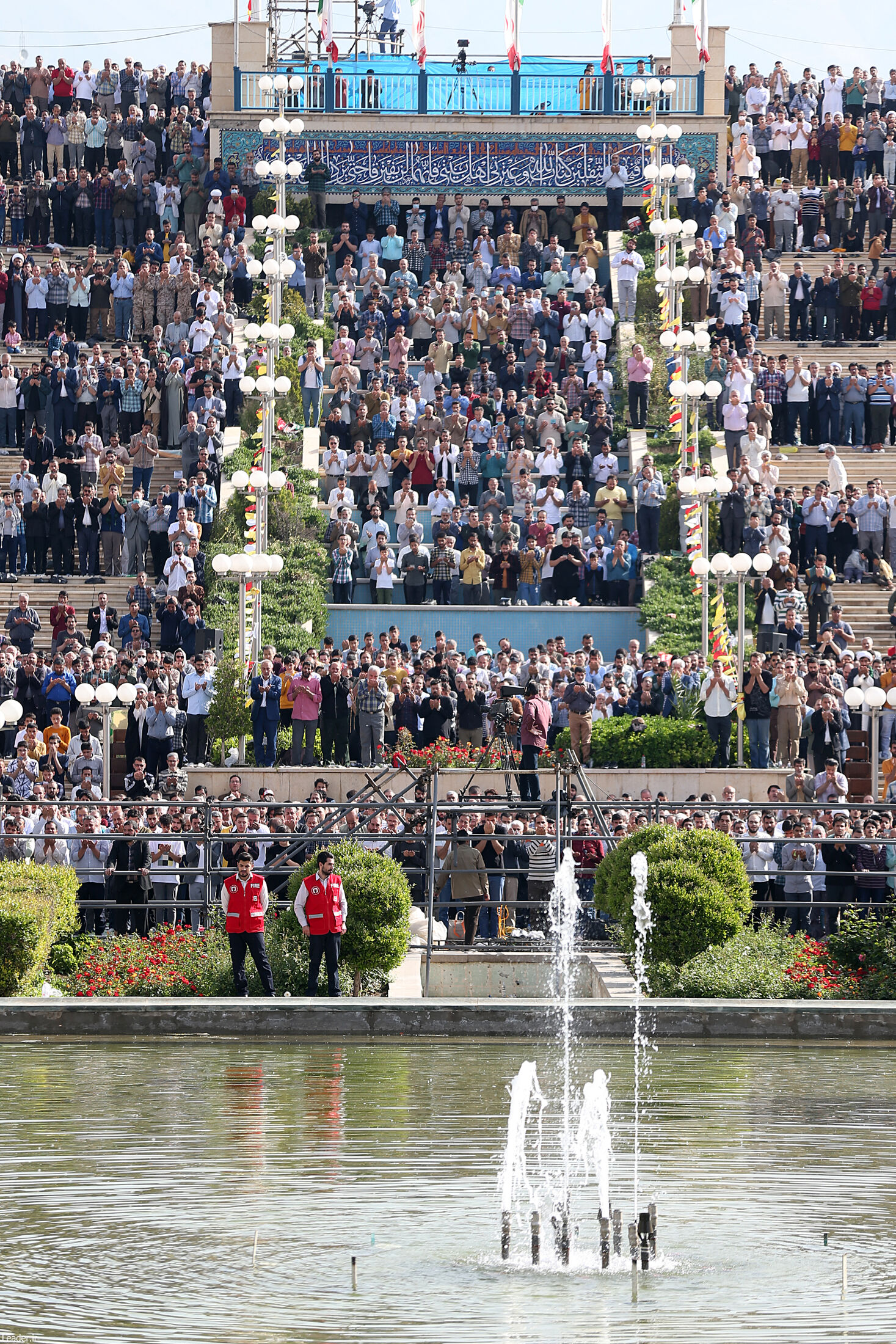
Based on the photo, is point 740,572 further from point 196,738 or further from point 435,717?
point 196,738

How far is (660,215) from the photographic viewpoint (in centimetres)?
4297

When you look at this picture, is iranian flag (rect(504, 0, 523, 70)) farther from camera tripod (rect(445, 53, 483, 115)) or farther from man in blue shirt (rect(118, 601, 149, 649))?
man in blue shirt (rect(118, 601, 149, 649))

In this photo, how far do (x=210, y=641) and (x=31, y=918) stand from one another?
1270 cm

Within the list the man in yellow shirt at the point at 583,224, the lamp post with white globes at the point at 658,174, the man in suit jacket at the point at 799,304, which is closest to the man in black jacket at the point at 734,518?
the lamp post with white globes at the point at 658,174

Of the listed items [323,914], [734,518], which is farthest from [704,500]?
[323,914]

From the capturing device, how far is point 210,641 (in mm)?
32125

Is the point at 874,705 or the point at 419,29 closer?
the point at 874,705

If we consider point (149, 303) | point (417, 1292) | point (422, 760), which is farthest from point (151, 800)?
point (149, 303)

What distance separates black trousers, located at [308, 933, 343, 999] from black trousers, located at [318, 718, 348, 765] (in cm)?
1028

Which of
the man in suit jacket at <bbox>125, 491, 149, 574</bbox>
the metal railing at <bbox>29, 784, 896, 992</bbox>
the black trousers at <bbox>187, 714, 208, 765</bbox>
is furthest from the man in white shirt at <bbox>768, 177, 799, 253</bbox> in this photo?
the metal railing at <bbox>29, 784, 896, 992</bbox>

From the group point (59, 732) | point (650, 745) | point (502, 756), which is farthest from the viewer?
point (650, 745)

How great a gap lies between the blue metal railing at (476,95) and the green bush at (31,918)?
31429 millimetres

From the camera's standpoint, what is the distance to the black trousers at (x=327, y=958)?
767 inches

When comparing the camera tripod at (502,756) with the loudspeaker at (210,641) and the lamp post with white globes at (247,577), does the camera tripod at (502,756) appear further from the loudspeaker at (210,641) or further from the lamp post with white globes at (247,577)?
the loudspeaker at (210,641)
